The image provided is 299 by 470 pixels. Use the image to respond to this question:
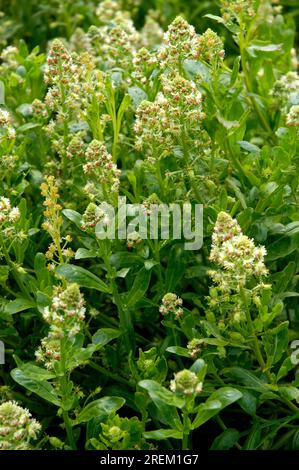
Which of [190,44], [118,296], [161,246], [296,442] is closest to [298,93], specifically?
[190,44]

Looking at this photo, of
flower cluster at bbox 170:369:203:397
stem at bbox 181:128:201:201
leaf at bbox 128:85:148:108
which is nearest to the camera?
flower cluster at bbox 170:369:203:397

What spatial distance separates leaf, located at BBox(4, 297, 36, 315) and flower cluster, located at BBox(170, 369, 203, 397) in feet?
2.34

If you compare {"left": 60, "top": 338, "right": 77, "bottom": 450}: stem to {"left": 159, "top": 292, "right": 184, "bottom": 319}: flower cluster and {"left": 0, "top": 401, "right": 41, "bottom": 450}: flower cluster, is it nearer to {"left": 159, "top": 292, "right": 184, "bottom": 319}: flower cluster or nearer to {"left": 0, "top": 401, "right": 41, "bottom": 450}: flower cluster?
{"left": 0, "top": 401, "right": 41, "bottom": 450}: flower cluster

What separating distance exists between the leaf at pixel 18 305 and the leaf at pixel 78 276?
0.23 m

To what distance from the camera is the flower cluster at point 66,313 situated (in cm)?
238

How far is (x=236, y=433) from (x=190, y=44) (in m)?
1.38

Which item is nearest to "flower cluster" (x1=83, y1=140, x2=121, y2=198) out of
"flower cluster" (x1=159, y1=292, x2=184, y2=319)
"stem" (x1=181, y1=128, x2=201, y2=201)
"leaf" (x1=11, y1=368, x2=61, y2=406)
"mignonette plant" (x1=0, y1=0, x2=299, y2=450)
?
"mignonette plant" (x1=0, y1=0, x2=299, y2=450)

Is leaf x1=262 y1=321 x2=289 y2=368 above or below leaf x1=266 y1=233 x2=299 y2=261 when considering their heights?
below

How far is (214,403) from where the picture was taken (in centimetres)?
244

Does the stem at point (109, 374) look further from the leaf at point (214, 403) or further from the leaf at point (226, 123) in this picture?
the leaf at point (226, 123)

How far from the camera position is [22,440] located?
2436mm

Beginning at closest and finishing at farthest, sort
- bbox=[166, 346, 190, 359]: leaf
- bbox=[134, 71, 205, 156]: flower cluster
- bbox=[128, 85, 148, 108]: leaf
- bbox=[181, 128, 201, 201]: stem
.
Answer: bbox=[166, 346, 190, 359]: leaf, bbox=[134, 71, 205, 156]: flower cluster, bbox=[181, 128, 201, 201]: stem, bbox=[128, 85, 148, 108]: leaf

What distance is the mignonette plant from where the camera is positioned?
255 cm

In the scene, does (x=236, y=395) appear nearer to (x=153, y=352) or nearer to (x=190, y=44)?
(x=153, y=352)
